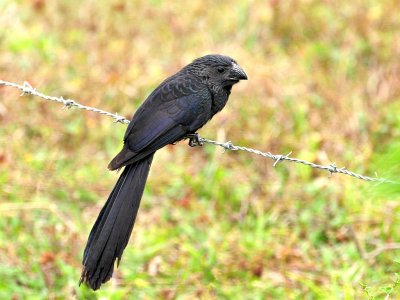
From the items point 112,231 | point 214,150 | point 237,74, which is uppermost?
point 214,150

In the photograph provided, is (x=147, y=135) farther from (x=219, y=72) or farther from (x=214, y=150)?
(x=214, y=150)

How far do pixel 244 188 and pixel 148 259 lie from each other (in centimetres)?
124

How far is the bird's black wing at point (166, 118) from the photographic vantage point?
366 cm

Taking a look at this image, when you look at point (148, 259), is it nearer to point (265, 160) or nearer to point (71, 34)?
point (265, 160)

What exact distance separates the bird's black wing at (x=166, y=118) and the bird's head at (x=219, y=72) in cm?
8

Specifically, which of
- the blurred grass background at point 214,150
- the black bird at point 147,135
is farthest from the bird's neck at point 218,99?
the blurred grass background at point 214,150

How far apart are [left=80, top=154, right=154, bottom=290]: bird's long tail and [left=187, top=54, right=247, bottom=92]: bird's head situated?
2.29 feet

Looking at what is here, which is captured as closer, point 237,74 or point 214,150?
point 237,74

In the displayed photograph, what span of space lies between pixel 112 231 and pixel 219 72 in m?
1.18

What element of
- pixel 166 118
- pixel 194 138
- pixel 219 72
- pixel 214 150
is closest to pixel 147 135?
pixel 166 118

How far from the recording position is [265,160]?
20.6ft

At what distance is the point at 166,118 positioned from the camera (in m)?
3.74

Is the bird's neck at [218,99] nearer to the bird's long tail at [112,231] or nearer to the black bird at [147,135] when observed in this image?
the black bird at [147,135]

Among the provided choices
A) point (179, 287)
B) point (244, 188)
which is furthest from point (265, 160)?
point (179, 287)
